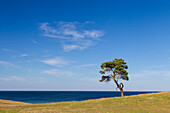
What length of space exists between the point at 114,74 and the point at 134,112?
3500 cm

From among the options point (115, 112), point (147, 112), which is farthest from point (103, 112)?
point (147, 112)

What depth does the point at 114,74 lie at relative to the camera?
57.9 metres

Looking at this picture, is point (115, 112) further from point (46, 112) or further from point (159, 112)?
point (46, 112)

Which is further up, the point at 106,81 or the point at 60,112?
the point at 106,81

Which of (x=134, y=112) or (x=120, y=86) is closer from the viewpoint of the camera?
(x=134, y=112)

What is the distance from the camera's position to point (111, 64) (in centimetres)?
5828

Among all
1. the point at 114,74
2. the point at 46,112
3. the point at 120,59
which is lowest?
the point at 46,112

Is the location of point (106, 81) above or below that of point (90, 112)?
above

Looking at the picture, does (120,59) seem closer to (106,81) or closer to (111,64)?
(111,64)

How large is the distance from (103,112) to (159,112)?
7.58 m

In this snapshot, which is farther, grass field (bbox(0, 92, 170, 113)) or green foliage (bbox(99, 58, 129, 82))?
green foliage (bbox(99, 58, 129, 82))

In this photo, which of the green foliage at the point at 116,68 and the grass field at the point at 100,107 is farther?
the green foliage at the point at 116,68

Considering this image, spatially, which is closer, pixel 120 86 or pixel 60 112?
pixel 60 112

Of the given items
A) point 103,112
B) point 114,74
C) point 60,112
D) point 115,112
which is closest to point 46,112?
point 60,112
